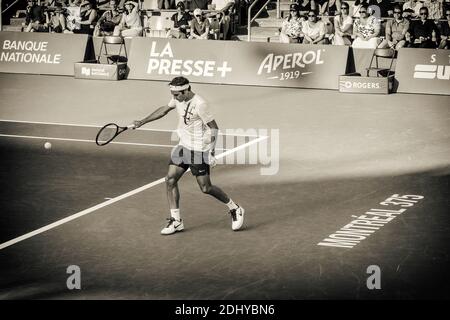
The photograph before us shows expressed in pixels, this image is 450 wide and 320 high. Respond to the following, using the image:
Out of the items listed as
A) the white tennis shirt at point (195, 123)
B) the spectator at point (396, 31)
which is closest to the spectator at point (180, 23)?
the spectator at point (396, 31)

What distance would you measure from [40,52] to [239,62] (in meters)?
7.08

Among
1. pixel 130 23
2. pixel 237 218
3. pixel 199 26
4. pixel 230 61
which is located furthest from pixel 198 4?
pixel 237 218

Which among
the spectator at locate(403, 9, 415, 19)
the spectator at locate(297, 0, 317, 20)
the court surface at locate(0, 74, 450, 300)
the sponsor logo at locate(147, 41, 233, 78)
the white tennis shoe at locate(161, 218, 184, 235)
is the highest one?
the spectator at locate(297, 0, 317, 20)

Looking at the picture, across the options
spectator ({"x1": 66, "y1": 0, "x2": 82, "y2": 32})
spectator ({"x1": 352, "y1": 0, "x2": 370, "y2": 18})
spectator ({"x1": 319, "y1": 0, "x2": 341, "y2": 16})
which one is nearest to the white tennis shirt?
spectator ({"x1": 352, "y1": 0, "x2": 370, "y2": 18})

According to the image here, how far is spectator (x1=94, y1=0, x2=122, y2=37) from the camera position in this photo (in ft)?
104

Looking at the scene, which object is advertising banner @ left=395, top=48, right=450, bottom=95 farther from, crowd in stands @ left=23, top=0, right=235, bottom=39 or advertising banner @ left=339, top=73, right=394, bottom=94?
crowd in stands @ left=23, top=0, right=235, bottom=39

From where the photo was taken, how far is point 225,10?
31656 mm

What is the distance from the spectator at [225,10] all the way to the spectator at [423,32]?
662 cm

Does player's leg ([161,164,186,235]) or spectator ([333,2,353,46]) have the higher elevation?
spectator ([333,2,353,46])

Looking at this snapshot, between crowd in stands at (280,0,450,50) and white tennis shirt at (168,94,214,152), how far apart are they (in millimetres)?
16095

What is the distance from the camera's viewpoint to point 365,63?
27.5m

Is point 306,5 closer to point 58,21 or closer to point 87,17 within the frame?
point 87,17
